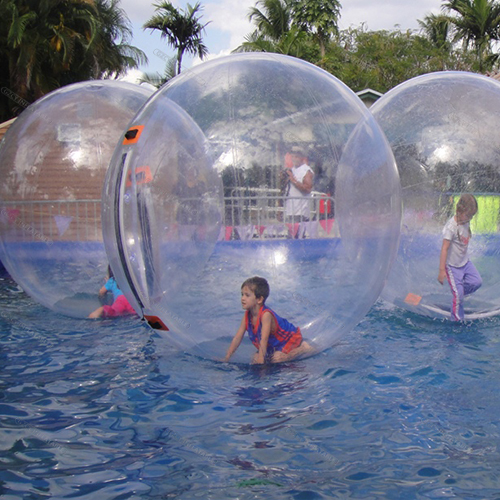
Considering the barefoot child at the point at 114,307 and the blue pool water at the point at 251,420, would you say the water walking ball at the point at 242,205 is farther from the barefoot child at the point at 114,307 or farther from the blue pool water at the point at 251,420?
the barefoot child at the point at 114,307

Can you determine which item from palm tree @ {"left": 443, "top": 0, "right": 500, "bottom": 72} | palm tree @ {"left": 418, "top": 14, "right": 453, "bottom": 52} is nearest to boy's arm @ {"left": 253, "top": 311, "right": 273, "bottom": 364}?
palm tree @ {"left": 443, "top": 0, "right": 500, "bottom": 72}

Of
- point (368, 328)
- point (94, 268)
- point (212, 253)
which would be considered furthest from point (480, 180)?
point (94, 268)

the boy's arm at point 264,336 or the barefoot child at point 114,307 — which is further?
the barefoot child at point 114,307

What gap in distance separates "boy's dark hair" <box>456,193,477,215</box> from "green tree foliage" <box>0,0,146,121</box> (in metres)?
17.8

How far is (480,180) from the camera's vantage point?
5.49 metres

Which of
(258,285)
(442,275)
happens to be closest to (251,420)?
(258,285)

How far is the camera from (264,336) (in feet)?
14.1

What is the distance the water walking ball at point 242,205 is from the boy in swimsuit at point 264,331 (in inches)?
1.9

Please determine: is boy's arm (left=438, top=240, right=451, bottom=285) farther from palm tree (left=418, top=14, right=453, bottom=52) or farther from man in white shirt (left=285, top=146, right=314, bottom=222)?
palm tree (left=418, top=14, right=453, bottom=52)

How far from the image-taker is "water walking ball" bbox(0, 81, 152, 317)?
19.6 ft

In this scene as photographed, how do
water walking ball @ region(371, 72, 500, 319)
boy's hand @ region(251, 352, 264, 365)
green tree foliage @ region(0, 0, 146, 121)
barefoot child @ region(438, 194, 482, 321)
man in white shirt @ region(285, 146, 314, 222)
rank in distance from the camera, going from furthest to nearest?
green tree foliage @ region(0, 0, 146, 121) < barefoot child @ region(438, 194, 482, 321) < water walking ball @ region(371, 72, 500, 319) < boy's hand @ region(251, 352, 264, 365) < man in white shirt @ region(285, 146, 314, 222)

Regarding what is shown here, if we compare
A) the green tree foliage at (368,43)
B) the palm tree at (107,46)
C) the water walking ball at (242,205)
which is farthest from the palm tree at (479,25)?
the water walking ball at (242,205)

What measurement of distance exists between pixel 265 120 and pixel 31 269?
2970mm

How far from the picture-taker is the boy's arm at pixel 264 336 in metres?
4.19
